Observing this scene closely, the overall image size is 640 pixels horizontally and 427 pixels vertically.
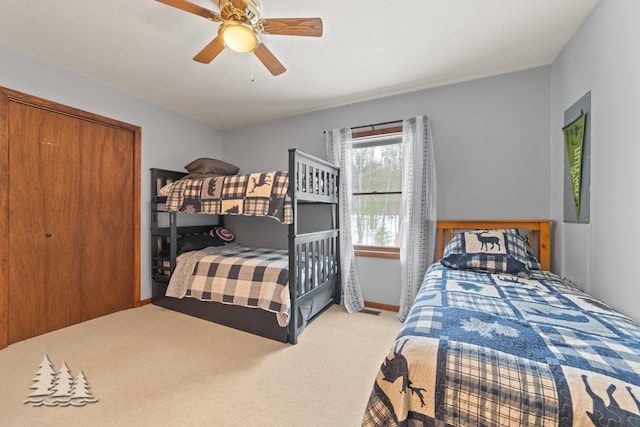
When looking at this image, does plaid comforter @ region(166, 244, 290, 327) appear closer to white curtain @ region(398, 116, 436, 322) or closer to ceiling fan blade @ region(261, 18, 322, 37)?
white curtain @ region(398, 116, 436, 322)

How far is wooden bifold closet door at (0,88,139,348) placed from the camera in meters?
2.18

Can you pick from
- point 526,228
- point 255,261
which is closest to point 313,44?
point 255,261

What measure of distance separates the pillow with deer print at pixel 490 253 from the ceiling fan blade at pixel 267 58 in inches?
79.7

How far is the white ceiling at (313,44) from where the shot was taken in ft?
5.43

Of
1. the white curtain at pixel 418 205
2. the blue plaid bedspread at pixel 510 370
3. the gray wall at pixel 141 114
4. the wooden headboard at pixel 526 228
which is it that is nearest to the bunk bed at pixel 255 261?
the gray wall at pixel 141 114

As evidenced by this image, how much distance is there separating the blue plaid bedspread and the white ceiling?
186 cm

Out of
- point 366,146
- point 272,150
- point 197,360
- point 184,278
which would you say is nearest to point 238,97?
point 272,150

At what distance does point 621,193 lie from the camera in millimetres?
1377

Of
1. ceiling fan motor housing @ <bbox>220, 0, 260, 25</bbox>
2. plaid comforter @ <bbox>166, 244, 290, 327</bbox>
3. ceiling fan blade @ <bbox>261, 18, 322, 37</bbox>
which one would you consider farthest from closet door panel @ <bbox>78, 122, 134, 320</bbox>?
ceiling fan blade @ <bbox>261, 18, 322, 37</bbox>

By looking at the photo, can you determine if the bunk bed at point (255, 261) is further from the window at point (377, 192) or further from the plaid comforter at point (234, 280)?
the window at point (377, 192)

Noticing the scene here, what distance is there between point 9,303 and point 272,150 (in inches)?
115

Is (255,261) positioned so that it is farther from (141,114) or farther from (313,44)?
(141,114)

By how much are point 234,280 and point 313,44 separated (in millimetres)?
2149

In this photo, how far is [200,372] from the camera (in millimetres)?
1795
